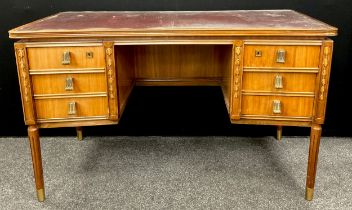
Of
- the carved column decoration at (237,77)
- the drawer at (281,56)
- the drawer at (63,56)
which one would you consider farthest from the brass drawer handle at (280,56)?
the drawer at (63,56)

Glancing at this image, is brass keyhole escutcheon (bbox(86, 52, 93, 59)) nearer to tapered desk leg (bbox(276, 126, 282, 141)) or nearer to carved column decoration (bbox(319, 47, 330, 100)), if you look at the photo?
carved column decoration (bbox(319, 47, 330, 100))

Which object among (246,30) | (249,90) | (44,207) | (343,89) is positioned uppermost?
(246,30)

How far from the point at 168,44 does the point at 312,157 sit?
839 millimetres

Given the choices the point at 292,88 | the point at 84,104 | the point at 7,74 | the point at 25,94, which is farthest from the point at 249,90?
the point at 7,74

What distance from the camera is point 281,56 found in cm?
172

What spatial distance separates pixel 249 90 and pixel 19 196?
1214 mm

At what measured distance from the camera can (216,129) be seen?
2.64 m

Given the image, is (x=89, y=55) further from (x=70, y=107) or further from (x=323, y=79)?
(x=323, y=79)

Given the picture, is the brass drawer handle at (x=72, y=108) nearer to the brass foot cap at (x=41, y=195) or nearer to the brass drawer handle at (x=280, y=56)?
the brass foot cap at (x=41, y=195)

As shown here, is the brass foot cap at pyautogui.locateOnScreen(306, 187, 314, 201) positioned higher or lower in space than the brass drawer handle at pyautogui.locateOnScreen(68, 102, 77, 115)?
lower

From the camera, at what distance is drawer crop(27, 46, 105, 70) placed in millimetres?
1729

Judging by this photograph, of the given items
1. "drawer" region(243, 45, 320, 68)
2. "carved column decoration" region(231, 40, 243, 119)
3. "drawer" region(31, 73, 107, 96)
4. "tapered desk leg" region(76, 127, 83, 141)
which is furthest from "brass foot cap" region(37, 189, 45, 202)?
"drawer" region(243, 45, 320, 68)

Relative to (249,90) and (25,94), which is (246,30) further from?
(25,94)

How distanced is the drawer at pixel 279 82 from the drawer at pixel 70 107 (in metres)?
0.65
